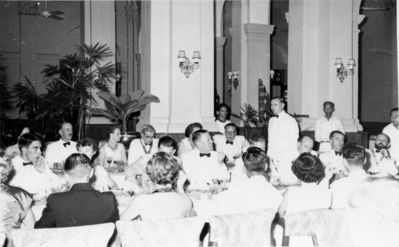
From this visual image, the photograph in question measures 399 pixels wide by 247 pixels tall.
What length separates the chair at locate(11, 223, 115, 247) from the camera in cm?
245

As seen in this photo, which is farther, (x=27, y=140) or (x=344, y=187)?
(x=27, y=140)

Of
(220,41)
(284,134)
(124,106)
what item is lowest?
(284,134)

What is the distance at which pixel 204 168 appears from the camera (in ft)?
18.1

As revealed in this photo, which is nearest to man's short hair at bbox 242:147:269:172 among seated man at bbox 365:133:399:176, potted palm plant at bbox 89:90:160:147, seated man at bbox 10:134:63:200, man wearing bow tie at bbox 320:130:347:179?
seated man at bbox 10:134:63:200

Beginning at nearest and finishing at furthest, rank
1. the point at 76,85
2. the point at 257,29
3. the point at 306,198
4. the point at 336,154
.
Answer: the point at 306,198
the point at 336,154
the point at 76,85
the point at 257,29

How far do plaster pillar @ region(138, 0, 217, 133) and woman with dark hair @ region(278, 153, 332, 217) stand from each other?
5.12 m

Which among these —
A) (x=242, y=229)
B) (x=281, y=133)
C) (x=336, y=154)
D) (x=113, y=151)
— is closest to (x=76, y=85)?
(x=113, y=151)

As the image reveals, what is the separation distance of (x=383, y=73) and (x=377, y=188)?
15.1 m

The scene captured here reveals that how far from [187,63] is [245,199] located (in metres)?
5.48

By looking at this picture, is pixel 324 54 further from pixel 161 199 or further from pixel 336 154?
pixel 161 199

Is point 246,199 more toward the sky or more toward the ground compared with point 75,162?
more toward the ground

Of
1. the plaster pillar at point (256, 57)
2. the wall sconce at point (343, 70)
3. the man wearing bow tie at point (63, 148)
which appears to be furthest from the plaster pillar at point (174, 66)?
the plaster pillar at point (256, 57)

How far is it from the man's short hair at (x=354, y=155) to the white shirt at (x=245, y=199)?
0.73 m

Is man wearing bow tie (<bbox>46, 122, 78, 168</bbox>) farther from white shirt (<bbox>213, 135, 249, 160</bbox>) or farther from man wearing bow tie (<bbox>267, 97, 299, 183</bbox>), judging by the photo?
man wearing bow tie (<bbox>267, 97, 299, 183</bbox>)
